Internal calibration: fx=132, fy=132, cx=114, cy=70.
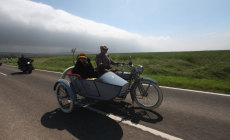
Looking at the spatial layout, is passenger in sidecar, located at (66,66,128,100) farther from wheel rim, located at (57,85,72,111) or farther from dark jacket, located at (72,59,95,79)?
wheel rim, located at (57,85,72,111)

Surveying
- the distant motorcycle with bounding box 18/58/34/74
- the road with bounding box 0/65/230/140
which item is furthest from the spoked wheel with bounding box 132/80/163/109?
the distant motorcycle with bounding box 18/58/34/74

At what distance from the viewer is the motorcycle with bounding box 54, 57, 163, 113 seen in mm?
3373

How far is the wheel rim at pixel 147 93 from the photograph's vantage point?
3820 millimetres

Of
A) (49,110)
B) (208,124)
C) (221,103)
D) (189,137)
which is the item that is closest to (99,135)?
(189,137)

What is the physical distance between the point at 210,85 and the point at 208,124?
3.97 metres

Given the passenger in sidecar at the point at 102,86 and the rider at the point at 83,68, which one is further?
the rider at the point at 83,68

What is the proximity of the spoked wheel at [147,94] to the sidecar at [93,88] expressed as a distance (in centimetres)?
48

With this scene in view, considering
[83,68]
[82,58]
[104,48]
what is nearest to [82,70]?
[83,68]

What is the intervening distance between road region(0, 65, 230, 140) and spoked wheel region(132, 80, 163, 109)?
224mm

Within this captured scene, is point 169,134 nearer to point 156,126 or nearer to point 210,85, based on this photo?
point 156,126

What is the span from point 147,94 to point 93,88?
1594 millimetres

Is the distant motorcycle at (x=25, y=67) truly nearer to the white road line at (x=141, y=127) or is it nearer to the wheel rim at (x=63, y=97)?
the wheel rim at (x=63, y=97)

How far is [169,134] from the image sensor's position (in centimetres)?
273

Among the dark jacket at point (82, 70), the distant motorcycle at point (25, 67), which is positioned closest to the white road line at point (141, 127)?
the dark jacket at point (82, 70)
